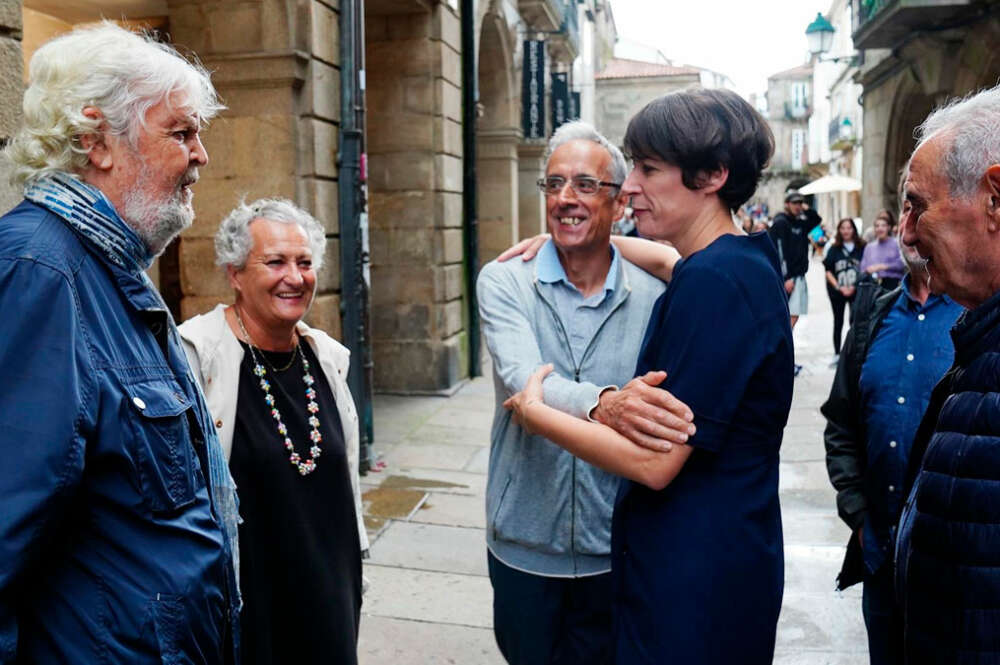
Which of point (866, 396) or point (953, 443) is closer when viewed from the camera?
point (953, 443)

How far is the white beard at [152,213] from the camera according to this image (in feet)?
5.88

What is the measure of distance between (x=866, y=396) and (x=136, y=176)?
2323 mm

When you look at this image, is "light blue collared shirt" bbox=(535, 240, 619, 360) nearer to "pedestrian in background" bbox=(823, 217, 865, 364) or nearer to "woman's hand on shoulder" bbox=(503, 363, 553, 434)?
"woman's hand on shoulder" bbox=(503, 363, 553, 434)

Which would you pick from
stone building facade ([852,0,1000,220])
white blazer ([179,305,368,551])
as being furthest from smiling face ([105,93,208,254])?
stone building facade ([852,0,1000,220])

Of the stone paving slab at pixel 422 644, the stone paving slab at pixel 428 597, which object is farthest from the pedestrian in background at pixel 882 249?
the stone paving slab at pixel 422 644

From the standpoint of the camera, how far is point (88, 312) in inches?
62.7

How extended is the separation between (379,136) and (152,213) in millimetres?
7816

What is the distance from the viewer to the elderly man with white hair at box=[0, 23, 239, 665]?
4.86 feet

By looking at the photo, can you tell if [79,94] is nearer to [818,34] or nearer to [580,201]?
[580,201]

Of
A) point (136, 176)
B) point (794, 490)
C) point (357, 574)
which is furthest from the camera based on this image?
point (794, 490)

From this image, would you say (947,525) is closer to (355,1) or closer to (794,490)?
(794,490)

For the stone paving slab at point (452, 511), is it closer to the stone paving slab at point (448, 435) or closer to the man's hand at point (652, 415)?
the stone paving slab at point (448, 435)

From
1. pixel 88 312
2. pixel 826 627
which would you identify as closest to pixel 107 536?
pixel 88 312

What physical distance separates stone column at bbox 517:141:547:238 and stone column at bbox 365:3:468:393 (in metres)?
6.56
